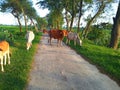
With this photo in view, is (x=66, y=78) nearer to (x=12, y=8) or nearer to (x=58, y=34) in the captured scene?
(x=58, y=34)

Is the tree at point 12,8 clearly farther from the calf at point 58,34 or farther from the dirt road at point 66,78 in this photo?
the dirt road at point 66,78

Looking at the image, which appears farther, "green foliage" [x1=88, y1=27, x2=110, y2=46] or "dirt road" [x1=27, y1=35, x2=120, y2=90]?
"green foliage" [x1=88, y1=27, x2=110, y2=46]

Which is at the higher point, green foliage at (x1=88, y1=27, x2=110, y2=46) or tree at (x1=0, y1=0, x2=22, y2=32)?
tree at (x1=0, y1=0, x2=22, y2=32)

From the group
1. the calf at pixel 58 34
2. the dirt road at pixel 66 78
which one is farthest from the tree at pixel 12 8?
the dirt road at pixel 66 78

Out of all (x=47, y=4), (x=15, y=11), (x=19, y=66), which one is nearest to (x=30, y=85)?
(x=19, y=66)

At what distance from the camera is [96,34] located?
52219 mm

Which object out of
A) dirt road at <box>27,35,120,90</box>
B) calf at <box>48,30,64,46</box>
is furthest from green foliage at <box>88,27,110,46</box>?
dirt road at <box>27,35,120,90</box>

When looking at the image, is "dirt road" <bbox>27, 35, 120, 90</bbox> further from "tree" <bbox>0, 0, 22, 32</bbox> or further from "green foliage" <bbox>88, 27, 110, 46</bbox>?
"tree" <bbox>0, 0, 22, 32</bbox>

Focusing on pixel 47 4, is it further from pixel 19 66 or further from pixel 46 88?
pixel 46 88

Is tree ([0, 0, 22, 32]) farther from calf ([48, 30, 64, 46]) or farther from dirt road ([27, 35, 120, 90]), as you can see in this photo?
dirt road ([27, 35, 120, 90])

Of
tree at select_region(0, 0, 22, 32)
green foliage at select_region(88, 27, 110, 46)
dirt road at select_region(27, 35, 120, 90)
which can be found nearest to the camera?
dirt road at select_region(27, 35, 120, 90)

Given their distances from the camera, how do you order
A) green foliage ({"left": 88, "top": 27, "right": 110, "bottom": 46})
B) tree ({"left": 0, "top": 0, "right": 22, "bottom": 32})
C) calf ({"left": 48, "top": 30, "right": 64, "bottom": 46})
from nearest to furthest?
calf ({"left": 48, "top": 30, "right": 64, "bottom": 46}) → green foliage ({"left": 88, "top": 27, "right": 110, "bottom": 46}) → tree ({"left": 0, "top": 0, "right": 22, "bottom": 32})

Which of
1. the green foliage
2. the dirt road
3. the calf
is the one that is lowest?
the green foliage

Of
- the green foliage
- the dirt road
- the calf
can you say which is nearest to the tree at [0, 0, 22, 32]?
the green foliage
